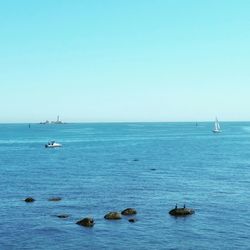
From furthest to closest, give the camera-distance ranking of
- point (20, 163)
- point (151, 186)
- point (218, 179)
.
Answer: point (20, 163)
point (218, 179)
point (151, 186)

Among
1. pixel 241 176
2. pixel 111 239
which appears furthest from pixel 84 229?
pixel 241 176

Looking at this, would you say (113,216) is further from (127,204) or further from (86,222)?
(127,204)

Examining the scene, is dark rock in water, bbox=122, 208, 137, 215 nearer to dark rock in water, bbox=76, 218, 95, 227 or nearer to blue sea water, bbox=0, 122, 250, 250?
blue sea water, bbox=0, 122, 250, 250

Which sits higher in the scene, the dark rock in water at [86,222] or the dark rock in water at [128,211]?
the dark rock in water at [128,211]

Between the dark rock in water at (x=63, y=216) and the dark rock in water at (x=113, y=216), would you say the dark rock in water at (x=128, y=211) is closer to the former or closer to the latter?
the dark rock in water at (x=113, y=216)

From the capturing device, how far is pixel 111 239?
6600 cm

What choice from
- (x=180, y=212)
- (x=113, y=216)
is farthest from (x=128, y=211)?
(x=180, y=212)

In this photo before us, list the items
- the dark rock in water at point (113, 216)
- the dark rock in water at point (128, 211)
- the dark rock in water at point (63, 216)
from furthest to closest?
the dark rock in water at point (128, 211)
the dark rock in water at point (63, 216)
the dark rock in water at point (113, 216)

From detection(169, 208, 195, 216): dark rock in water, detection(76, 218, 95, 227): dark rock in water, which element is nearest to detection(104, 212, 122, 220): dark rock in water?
detection(76, 218, 95, 227): dark rock in water

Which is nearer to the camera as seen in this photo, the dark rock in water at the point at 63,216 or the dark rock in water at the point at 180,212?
the dark rock in water at the point at 63,216

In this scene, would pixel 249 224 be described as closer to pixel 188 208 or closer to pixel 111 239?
pixel 188 208

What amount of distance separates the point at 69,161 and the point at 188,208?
93382mm

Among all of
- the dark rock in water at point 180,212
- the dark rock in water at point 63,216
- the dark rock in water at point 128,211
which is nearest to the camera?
the dark rock in water at point 63,216

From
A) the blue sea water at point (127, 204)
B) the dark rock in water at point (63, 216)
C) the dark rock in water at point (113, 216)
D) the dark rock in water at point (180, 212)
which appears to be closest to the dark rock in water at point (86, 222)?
the blue sea water at point (127, 204)
